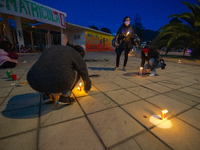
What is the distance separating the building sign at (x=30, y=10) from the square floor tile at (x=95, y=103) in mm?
10830

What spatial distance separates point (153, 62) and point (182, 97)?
74.8 inches

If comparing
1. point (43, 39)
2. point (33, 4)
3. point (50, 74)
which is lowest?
point (50, 74)

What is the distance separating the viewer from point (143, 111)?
166cm

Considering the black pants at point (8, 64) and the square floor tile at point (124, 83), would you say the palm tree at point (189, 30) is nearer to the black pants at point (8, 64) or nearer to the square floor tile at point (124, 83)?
the square floor tile at point (124, 83)

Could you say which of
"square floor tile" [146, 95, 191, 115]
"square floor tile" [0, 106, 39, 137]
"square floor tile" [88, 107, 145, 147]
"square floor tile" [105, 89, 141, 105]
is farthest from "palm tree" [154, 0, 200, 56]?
"square floor tile" [0, 106, 39, 137]

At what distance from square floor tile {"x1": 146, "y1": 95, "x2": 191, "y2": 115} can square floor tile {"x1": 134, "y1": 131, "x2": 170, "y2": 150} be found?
72cm

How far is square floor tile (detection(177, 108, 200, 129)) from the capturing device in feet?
4.67

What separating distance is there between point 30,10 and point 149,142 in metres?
12.4

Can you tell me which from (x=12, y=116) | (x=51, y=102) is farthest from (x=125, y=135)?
(x=12, y=116)

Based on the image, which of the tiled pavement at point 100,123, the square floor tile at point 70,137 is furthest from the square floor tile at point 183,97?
the square floor tile at point 70,137

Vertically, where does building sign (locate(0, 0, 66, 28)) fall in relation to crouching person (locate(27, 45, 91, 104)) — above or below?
above

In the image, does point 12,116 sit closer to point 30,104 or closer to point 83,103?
point 30,104

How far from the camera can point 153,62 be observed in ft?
12.6

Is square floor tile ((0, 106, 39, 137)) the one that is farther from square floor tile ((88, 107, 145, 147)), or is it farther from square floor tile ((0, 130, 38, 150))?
square floor tile ((88, 107, 145, 147))
